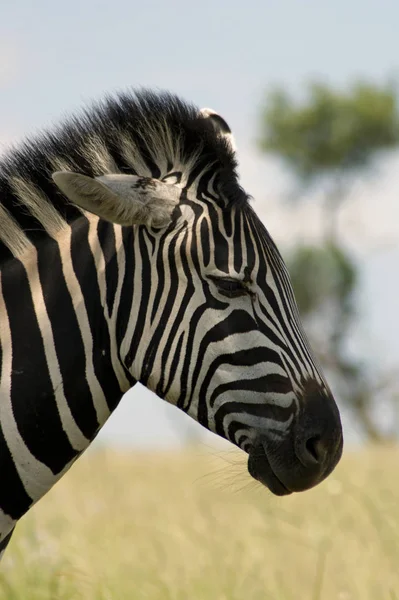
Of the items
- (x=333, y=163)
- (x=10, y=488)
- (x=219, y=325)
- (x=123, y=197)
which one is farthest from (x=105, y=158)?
(x=333, y=163)

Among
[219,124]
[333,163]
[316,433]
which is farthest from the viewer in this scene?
[333,163]

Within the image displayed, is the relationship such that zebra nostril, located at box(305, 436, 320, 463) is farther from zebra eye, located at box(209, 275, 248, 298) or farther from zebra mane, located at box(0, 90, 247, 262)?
zebra mane, located at box(0, 90, 247, 262)

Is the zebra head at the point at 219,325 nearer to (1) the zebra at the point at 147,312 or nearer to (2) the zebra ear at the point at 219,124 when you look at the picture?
(1) the zebra at the point at 147,312

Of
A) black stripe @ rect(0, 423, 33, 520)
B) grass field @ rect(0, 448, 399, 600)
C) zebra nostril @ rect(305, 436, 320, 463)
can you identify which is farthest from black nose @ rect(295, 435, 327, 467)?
black stripe @ rect(0, 423, 33, 520)

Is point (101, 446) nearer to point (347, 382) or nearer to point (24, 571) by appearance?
point (24, 571)

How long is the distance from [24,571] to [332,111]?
33.8 m

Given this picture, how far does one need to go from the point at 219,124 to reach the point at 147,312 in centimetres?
107

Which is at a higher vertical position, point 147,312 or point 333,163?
point 147,312

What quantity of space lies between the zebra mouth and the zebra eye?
0.60m

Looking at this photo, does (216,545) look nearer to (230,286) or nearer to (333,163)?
(230,286)

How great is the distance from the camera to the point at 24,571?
6.29 m

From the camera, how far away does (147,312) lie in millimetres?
3600

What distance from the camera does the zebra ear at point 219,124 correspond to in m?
4.00

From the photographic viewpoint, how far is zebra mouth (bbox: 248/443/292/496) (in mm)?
3518
